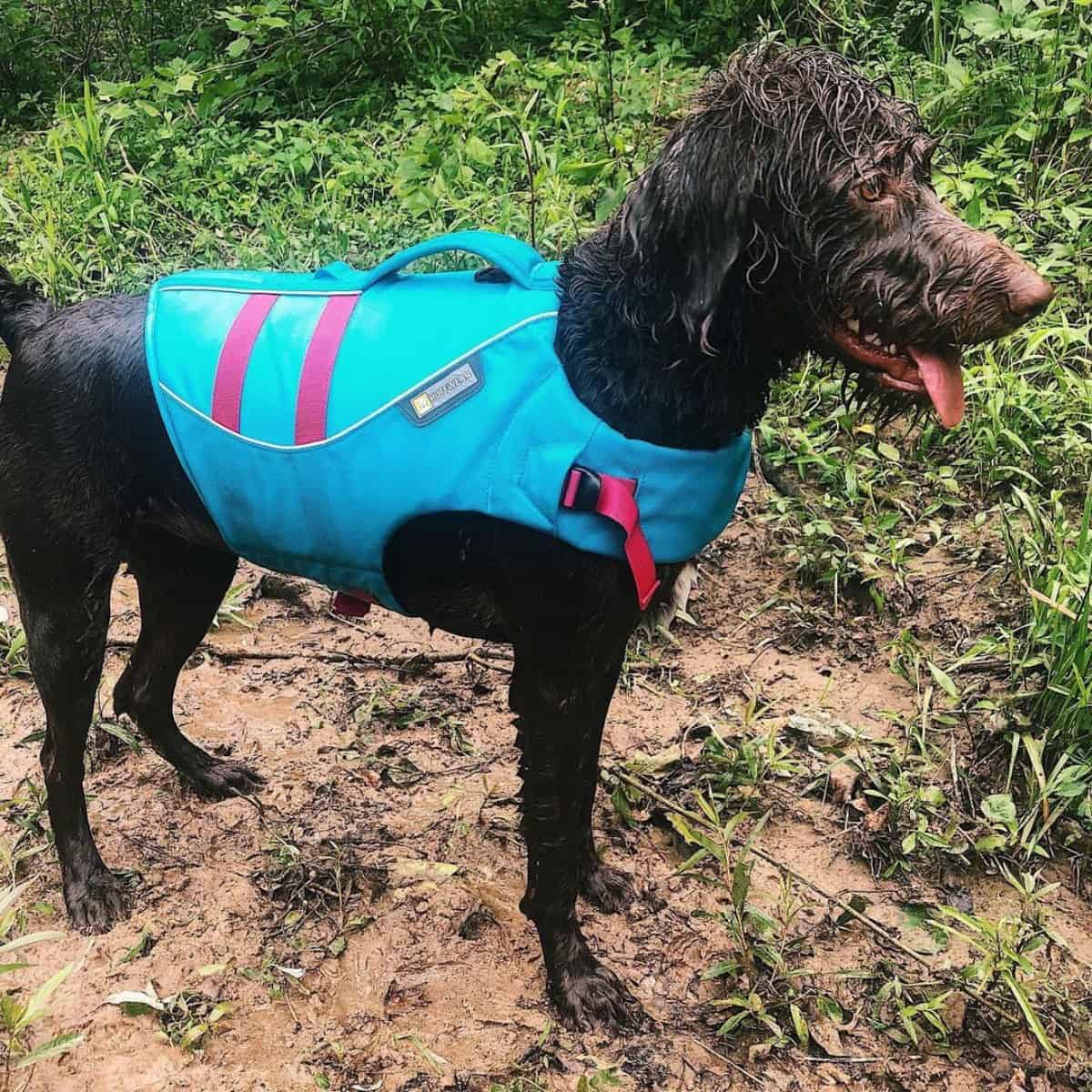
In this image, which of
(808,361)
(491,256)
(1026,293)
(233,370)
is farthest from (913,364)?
(808,361)

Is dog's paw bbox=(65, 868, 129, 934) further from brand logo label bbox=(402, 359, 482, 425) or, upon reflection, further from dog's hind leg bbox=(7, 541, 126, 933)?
brand logo label bbox=(402, 359, 482, 425)

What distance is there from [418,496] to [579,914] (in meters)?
1.31

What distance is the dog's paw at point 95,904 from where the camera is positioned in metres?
2.88

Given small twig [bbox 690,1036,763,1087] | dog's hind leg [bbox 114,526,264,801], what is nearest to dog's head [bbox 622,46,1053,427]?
small twig [bbox 690,1036,763,1087]

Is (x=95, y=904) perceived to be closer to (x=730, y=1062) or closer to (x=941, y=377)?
(x=730, y=1062)

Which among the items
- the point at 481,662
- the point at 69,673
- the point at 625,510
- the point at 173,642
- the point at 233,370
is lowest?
the point at 481,662

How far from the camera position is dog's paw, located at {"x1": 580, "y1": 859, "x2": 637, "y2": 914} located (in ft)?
9.71

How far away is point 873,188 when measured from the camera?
6.42 ft

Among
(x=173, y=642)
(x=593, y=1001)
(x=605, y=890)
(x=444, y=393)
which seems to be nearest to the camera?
(x=444, y=393)

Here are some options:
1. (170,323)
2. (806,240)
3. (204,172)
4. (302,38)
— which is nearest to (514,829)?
(170,323)

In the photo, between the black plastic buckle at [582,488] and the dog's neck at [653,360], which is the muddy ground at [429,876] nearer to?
the black plastic buckle at [582,488]

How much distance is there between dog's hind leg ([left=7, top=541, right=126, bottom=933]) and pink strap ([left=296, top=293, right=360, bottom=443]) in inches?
28.0

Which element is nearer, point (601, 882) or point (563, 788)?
point (563, 788)

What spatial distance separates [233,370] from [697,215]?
3.44 ft
